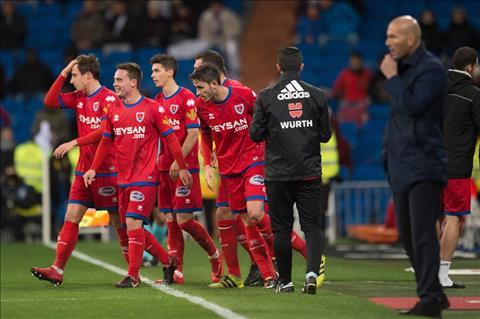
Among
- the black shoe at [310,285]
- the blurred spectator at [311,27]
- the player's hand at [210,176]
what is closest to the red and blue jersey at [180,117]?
the player's hand at [210,176]

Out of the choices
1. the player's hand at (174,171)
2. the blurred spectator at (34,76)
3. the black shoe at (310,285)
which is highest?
the blurred spectator at (34,76)

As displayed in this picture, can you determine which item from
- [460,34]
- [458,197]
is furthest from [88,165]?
[460,34]

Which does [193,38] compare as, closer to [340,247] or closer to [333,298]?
[340,247]

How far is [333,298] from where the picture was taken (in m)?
10.9

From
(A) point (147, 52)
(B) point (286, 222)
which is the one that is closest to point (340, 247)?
Answer: (A) point (147, 52)

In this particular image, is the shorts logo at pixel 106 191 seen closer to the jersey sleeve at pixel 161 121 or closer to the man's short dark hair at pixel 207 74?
the jersey sleeve at pixel 161 121

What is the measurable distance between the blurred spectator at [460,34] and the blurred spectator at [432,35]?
0.58 ft

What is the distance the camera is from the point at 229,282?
12.2m

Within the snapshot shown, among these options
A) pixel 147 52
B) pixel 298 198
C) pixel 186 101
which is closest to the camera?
pixel 298 198

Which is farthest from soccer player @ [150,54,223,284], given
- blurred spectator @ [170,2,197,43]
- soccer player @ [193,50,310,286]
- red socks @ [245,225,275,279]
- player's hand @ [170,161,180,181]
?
blurred spectator @ [170,2,197,43]

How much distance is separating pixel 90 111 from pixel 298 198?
2.66 metres

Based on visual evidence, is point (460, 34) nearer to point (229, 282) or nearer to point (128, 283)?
point (229, 282)

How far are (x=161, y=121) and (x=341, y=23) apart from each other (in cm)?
1478

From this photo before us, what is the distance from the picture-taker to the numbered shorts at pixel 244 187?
1193 cm
